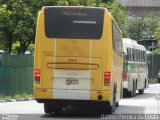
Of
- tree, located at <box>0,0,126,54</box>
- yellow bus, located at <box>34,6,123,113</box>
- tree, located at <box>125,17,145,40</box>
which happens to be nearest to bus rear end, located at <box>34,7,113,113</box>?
yellow bus, located at <box>34,6,123,113</box>

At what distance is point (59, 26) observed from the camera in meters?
20.0

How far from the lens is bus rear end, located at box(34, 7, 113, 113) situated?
64.5ft

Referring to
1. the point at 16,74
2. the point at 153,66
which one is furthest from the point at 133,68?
the point at 153,66

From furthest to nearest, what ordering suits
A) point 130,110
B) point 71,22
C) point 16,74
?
point 16,74, point 130,110, point 71,22

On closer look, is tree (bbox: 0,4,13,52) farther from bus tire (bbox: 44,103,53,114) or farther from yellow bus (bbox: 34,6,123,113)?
yellow bus (bbox: 34,6,123,113)

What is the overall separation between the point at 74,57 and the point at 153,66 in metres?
43.3

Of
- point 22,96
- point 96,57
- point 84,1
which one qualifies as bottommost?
point 22,96

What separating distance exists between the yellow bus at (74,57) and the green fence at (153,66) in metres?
40.9

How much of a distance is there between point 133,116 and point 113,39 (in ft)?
8.56

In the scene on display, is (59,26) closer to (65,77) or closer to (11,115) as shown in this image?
(65,77)

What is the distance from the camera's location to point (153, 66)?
62.3 meters

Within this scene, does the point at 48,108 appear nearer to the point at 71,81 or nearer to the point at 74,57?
the point at 71,81

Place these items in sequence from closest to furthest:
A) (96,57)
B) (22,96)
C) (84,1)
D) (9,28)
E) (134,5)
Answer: (96,57) < (22,96) < (9,28) < (84,1) < (134,5)

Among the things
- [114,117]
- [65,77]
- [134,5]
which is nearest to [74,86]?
[65,77]
